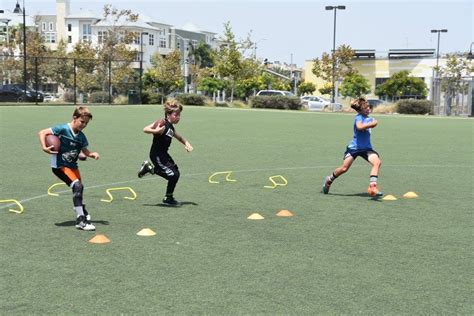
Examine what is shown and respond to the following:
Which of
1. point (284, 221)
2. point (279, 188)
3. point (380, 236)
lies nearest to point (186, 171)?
point (279, 188)

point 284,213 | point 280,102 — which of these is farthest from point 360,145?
point 280,102

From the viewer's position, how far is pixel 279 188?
10.8 meters

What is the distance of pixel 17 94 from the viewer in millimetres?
44156

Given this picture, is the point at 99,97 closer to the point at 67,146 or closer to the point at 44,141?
the point at 67,146

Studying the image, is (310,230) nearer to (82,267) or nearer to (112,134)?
(82,267)

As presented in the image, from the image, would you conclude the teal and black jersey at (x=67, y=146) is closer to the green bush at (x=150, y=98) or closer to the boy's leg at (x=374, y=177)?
the boy's leg at (x=374, y=177)

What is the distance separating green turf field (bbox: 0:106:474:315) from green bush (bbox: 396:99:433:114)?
32383 millimetres

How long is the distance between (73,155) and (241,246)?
2270 mm

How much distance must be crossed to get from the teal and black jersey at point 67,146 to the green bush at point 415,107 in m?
40.1

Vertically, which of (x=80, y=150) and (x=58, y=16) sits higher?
(x=58, y=16)

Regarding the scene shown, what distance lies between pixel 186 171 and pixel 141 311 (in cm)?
823

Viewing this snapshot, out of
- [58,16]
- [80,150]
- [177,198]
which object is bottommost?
[177,198]

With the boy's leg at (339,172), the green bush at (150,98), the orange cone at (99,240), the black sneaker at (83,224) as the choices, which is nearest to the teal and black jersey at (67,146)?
the black sneaker at (83,224)

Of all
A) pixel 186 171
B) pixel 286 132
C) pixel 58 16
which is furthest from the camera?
pixel 58 16
